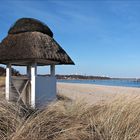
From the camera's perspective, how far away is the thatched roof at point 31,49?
914cm

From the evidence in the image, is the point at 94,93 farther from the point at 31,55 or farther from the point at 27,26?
the point at 31,55

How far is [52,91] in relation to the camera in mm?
9336

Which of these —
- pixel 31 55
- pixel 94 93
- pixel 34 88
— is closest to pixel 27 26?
pixel 31 55

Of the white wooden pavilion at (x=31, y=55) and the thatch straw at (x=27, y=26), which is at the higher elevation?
the thatch straw at (x=27, y=26)

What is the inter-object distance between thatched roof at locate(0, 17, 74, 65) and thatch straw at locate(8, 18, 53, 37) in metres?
0.10

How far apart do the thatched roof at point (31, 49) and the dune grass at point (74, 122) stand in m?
4.01

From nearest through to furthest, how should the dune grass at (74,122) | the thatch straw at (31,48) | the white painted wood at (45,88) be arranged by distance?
the dune grass at (74,122), the white painted wood at (45,88), the thatch straw at (31,48)

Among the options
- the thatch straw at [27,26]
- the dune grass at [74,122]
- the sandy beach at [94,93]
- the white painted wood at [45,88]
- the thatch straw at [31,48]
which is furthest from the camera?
the thatch straw at [27,26]

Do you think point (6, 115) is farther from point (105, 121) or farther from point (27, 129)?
point (105, 121)

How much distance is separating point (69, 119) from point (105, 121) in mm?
493

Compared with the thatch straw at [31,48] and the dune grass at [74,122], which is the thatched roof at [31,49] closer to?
the thatch straw at [31,48]

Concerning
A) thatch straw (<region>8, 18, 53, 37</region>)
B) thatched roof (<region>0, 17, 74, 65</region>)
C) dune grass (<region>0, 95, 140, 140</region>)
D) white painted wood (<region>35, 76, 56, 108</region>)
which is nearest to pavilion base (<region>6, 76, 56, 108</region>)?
white painted wood (<region>35, 76, 56, 108</region>)

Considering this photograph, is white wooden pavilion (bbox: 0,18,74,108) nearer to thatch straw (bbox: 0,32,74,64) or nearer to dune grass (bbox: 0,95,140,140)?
thatch straw (bbox: 0,32,74,64)

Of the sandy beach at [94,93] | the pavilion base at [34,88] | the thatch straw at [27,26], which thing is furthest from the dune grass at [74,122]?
the thatch straw at [27,26]
